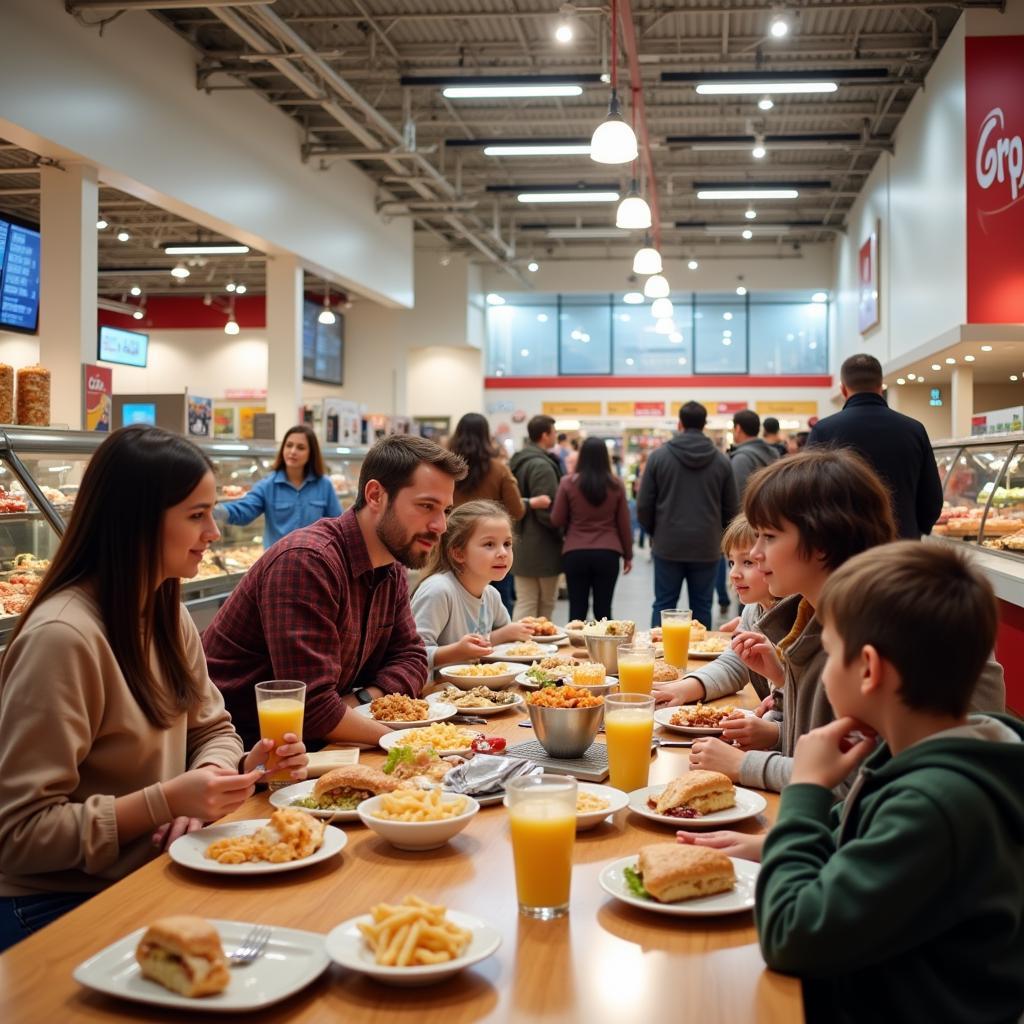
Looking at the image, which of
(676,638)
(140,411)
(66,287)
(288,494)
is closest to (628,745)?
→ (676,638)

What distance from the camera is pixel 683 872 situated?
1506 mm

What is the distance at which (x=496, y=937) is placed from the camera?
1339mm

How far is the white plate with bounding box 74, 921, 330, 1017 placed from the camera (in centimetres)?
122

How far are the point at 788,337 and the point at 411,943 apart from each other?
68.7 feet

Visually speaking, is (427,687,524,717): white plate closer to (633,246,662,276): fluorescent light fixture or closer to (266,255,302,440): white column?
(633,246,662,276): fluorescent light fixture

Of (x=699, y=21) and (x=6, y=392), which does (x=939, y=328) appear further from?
(x=6, y=392)

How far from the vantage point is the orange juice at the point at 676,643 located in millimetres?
3422

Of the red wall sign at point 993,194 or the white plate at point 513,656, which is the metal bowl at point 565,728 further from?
the red wall sign at point 993,194

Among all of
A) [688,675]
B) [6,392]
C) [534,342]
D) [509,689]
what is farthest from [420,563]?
[534,342]

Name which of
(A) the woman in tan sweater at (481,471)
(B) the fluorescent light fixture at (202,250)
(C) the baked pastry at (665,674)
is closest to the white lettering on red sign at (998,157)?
(A) the woman in tan sweater at (481,471)

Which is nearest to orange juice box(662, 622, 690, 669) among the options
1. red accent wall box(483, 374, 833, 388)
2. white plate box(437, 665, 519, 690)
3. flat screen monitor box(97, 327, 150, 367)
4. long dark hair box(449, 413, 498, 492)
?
white plate box(437, 665, 519, 690)

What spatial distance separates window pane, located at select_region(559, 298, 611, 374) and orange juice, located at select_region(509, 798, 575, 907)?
66.6 ft

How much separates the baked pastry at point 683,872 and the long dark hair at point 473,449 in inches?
196

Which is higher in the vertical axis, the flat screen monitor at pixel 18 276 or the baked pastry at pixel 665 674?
the flat screen monitor at pixel 18 276
